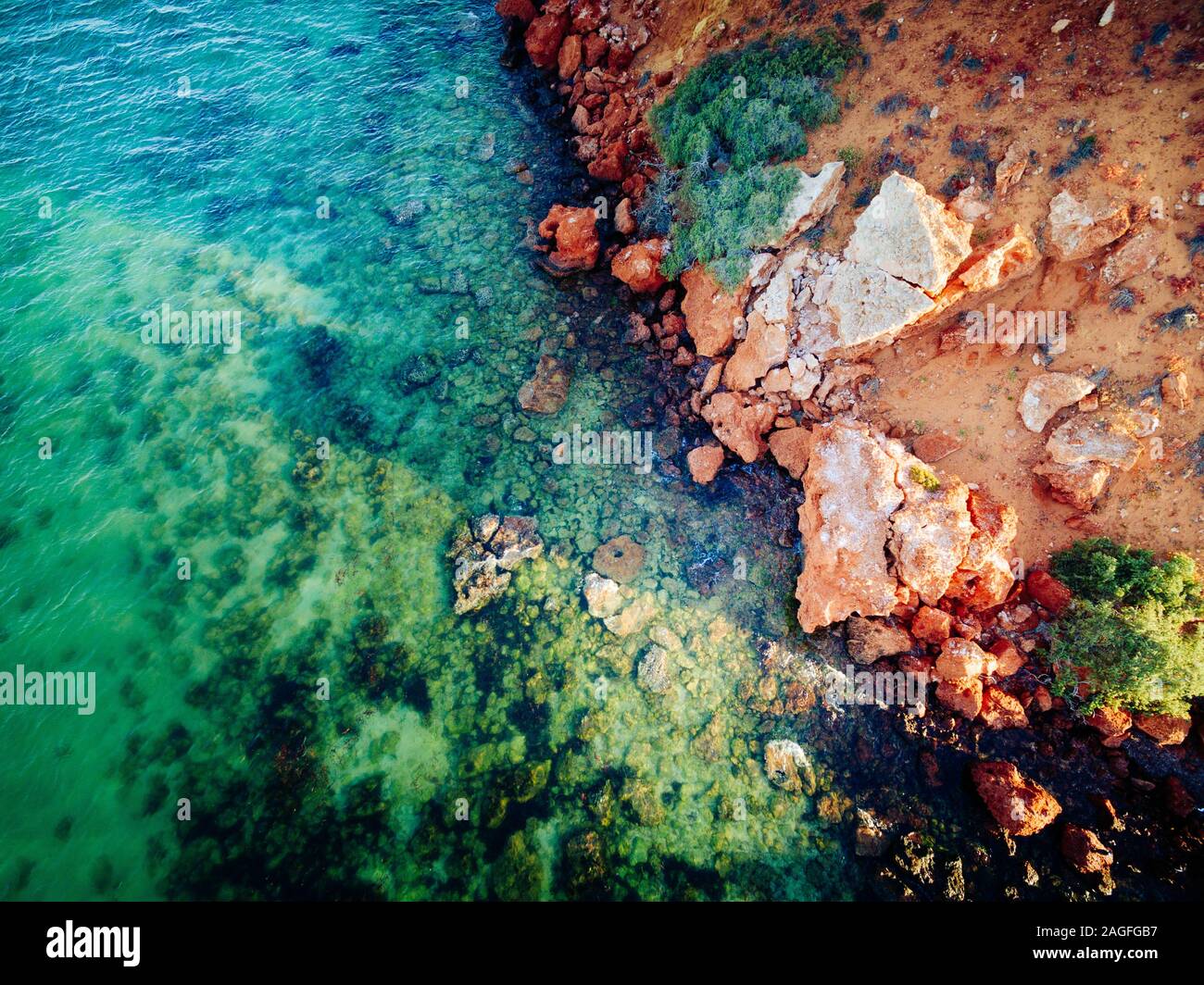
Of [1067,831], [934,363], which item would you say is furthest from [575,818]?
[934,363]

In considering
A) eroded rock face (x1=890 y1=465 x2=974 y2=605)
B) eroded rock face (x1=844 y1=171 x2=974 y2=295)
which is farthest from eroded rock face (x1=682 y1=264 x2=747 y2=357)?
eroded rock face (x1=890 y1=465 x2=974 y2=605)

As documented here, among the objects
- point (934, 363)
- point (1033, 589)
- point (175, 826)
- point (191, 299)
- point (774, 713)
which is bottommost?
point (175, 826)

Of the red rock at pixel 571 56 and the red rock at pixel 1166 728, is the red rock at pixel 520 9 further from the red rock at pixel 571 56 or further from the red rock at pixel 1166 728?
the red rock at pixel 1166 728

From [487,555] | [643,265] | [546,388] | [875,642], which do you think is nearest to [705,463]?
[546,388]

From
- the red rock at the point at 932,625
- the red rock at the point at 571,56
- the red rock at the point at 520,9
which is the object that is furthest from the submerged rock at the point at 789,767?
the red rock at the point at 520,9

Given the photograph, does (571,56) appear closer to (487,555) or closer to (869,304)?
(869,304)
